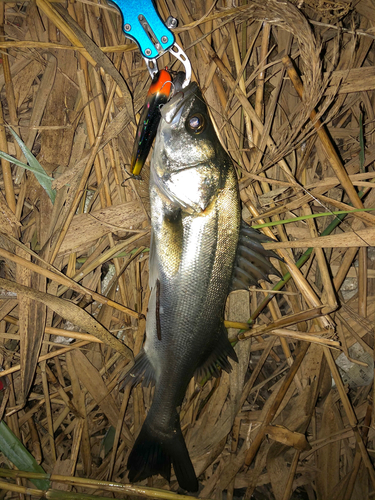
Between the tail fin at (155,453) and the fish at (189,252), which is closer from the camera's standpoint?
the fish at (189,252)

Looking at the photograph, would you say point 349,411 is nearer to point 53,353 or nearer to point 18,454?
point 53,353

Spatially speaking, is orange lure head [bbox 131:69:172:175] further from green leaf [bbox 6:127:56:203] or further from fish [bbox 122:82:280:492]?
green leaf [bbox 6:127:56:203]

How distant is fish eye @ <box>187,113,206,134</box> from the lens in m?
1.56

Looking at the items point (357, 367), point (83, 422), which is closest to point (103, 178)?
point (83, 422)

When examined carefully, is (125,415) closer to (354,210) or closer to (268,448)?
(268,448)

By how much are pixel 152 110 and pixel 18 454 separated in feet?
7.79

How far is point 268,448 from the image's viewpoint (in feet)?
7.71

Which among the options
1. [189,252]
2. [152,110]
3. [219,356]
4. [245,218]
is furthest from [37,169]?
[219,356]

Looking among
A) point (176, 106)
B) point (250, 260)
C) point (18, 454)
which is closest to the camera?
point (176, 106)

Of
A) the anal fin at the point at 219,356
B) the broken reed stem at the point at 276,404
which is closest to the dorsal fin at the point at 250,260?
the anal fin at the point at 219,356

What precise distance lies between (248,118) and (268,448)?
2.34 metres

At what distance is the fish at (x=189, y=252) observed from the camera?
1.59 meters

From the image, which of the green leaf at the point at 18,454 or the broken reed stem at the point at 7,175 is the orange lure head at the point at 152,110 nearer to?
the broken reed stem at the point at 7,175

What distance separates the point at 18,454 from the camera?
7.06ft
